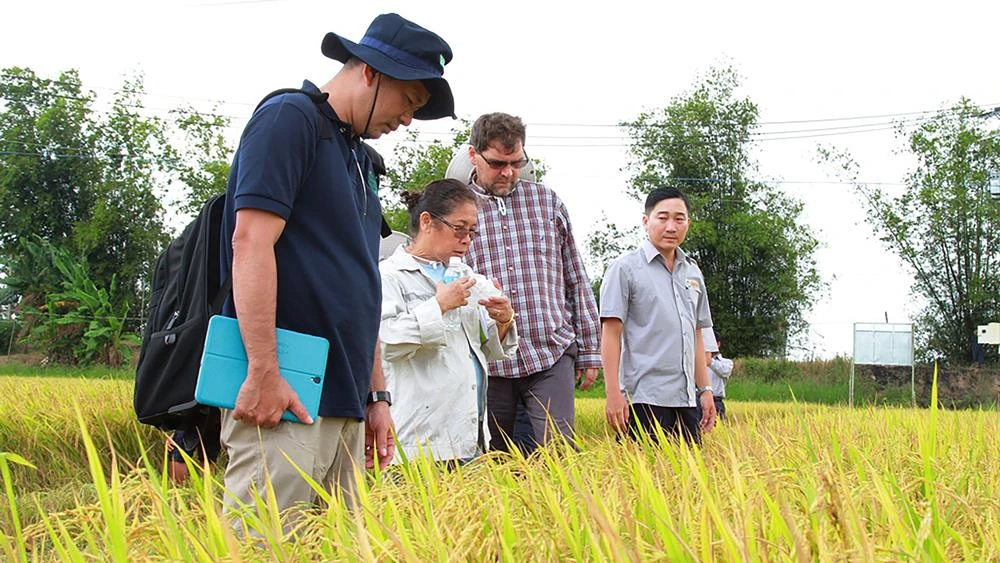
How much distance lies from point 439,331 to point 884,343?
1865 cm

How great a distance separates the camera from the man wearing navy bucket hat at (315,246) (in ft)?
6.64

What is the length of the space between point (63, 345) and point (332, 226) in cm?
2917

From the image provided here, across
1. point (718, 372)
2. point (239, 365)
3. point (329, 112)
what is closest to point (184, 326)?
point (239, 365)

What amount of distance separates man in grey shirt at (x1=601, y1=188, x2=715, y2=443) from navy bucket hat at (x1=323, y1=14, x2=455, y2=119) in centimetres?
180

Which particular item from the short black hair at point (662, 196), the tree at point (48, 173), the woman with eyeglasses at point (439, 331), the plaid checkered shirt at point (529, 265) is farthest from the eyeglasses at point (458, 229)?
the tree at point (48, 173)

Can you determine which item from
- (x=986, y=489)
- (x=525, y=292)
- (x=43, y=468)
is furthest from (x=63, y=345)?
(x=986, y=489)

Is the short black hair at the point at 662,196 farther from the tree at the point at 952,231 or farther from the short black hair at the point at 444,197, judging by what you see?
the tree at the point at 952,231

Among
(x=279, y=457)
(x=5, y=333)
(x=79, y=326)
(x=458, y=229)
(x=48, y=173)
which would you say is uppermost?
(x=48, y=173)

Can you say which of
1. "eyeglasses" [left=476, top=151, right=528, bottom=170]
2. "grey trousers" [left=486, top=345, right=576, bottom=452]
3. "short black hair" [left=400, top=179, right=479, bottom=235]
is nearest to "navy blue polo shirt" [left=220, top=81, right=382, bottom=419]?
"short black hair" [left=400, top=179, right=479, bottom=235]

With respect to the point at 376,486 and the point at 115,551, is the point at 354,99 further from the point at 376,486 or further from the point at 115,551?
the point at 115,551

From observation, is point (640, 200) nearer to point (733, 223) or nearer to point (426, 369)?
point (733, 223)

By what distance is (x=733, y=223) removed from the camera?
34.8m

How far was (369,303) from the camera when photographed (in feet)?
7.40

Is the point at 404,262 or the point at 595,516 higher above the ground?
the point at 404,262
